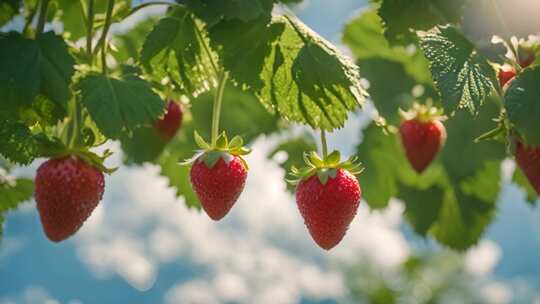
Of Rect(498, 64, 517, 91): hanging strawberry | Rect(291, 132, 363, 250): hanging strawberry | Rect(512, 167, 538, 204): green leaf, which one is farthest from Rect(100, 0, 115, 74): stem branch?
Rect(512, 167, 538, 204): green leaf

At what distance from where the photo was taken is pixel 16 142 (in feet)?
5.05

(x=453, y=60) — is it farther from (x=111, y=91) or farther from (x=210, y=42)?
(x=111, y=91)

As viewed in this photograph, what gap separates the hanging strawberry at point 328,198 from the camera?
179cm

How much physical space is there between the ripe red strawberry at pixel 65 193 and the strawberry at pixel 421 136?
2.94 ft

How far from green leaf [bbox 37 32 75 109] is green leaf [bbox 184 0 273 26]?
Answer: 257 mm

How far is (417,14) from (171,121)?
0.77 m

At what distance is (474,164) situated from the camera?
9.89ft

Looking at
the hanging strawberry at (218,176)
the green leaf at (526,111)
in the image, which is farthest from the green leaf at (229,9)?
the green leaf at (526,111)

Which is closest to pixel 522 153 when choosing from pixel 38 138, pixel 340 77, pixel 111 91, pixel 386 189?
pixel 340 77

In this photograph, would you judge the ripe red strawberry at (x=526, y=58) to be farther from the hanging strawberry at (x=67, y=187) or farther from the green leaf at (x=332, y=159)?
the hanging strawberry at (x=67, y=187)

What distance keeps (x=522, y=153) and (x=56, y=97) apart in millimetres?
876

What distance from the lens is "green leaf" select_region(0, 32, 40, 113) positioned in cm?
156

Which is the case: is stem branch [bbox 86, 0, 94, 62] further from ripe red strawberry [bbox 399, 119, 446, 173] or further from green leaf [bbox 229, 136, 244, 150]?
ripe red strawberry [bbox 399, 119, 446, 173]

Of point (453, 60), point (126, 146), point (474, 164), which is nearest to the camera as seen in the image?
point (453, 60)
